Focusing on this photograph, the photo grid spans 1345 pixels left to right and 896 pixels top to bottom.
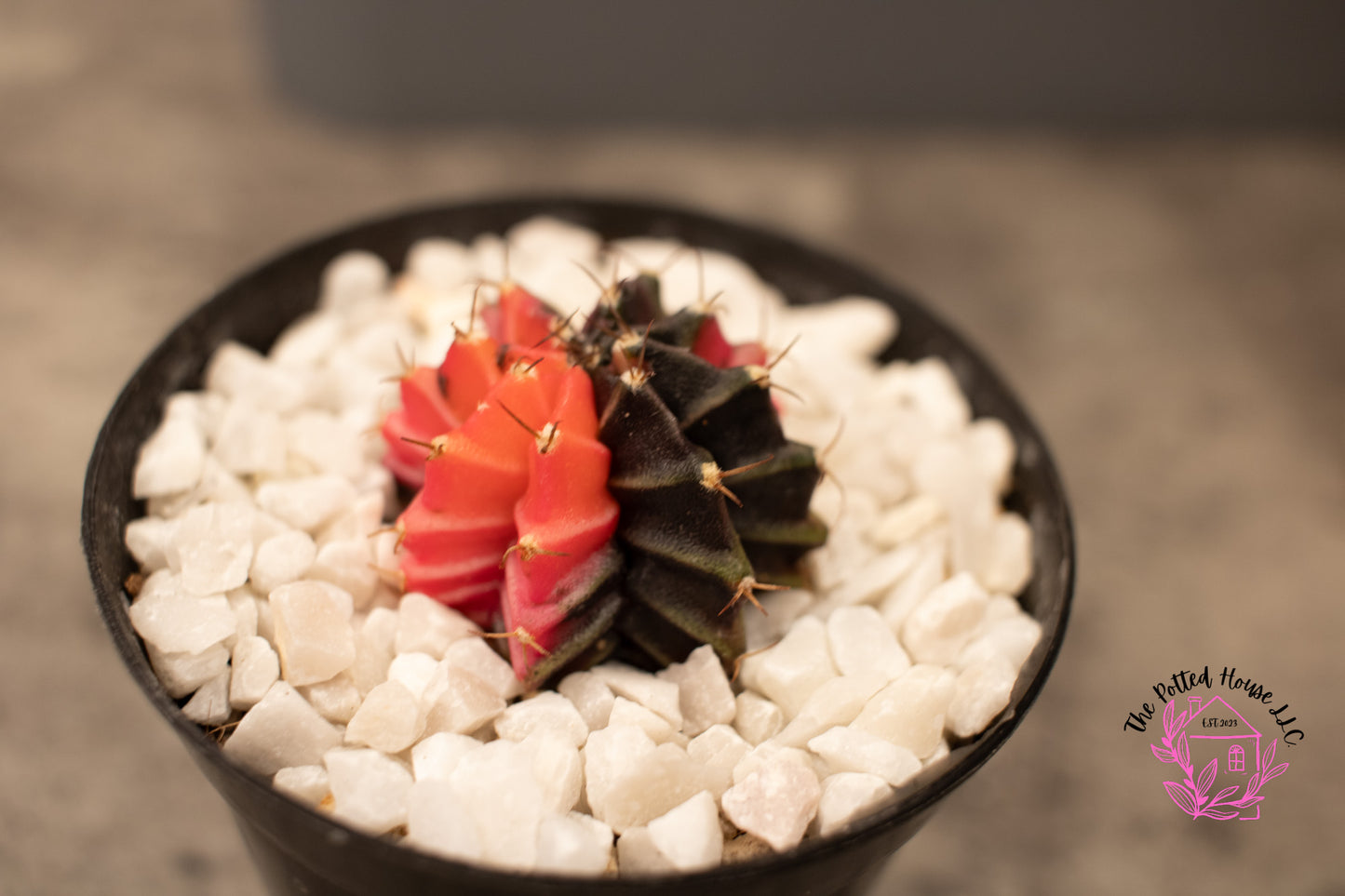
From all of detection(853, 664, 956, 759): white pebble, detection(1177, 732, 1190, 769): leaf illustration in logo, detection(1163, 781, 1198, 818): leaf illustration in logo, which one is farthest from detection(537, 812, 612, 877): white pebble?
detection(1163, 781, 1198, 818): leaf illustration in logo

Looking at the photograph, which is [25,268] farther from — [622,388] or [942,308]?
[942,308]

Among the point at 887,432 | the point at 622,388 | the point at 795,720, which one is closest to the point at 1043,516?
the point at 887,432

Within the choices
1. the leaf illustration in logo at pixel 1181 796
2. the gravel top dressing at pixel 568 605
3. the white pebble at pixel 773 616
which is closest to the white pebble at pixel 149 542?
the gravel top dressing at pixel 568 605

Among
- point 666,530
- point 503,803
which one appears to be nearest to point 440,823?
point 503,803

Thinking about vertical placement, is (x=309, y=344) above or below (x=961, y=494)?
below

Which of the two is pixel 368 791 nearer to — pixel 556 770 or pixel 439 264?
pixel 556 770

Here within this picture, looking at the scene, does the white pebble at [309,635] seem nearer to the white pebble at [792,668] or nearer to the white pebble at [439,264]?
the white pebble at [792,668]

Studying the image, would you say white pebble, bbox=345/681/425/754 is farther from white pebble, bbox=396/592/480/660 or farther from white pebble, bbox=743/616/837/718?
white pebble, bbox=743/616/837/718
